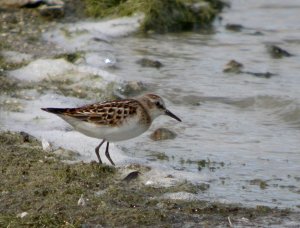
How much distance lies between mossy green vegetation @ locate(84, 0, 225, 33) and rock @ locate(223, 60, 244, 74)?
185cm

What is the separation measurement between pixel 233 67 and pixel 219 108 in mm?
1374

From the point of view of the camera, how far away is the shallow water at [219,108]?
647 centimetres

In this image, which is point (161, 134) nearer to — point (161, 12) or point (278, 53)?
point (278, 53)

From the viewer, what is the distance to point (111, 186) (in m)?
5.78

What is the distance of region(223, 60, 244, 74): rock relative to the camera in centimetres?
982

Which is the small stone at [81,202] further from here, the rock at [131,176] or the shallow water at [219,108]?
the shallow water at [219,108]

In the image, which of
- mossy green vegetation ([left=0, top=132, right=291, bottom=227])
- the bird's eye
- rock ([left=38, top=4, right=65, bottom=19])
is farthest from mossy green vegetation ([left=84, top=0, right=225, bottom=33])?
mossy green vegetation ([left=0, top=132, right=291, bottom=227])

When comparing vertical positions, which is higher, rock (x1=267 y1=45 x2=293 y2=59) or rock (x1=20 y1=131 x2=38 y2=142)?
rock (x1=20 y1=131 x2=38 y2=142)

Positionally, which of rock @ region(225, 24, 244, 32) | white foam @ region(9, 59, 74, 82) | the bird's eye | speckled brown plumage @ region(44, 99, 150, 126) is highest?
speckled brown plumage @ region(44, 99, 150, 126)

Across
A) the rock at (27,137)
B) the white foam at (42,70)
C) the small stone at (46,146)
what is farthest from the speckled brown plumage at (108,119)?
Answer: the white foam at (42,70)

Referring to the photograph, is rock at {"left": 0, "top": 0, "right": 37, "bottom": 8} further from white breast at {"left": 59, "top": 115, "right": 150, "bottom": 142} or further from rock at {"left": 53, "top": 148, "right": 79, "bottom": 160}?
white breast at {"left": 59, "top": 115, "right": 150, "bottom": 142}

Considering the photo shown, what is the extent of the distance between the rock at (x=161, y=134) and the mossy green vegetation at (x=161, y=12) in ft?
13.2

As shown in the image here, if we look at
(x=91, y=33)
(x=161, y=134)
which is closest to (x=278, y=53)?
(x=91, y=33)

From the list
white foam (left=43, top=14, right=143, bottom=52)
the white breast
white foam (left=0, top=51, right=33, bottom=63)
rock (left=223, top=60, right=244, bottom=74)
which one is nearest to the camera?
the white breast
